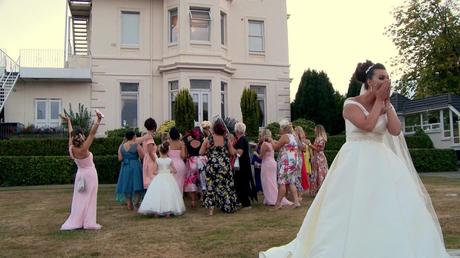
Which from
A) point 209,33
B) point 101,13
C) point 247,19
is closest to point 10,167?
point 101,13

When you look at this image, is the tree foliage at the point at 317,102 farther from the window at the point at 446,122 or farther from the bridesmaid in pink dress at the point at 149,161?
the bridesmaid in pink dress at the point at 149,161

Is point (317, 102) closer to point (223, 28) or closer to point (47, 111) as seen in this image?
point (223, 28)

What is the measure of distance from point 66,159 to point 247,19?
45.6ft

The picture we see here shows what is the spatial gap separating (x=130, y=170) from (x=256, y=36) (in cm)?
1864

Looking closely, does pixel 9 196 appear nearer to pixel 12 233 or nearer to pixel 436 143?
pixel 12 233

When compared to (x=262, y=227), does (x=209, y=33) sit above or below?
above

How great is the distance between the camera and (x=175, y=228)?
8.72 metres

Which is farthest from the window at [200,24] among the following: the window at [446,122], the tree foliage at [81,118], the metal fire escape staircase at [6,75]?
the window at [446,122]

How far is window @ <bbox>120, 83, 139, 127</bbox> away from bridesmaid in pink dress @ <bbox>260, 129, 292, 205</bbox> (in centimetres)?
1535

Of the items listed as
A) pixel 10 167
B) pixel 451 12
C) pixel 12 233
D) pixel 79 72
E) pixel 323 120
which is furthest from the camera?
pixel 451 12

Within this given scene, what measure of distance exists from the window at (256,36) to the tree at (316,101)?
11.7 ft

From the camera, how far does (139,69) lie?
26.3 m

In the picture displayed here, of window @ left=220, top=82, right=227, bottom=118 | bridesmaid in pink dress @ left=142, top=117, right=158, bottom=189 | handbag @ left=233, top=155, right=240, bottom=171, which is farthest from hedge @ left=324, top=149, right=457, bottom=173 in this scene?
bridesmaid in pink dress @ left=142, top=117, right=158, bottom=189

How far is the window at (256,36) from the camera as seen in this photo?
93.4 feet
